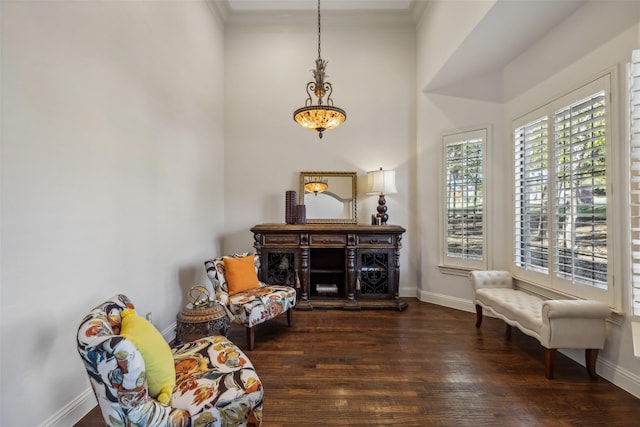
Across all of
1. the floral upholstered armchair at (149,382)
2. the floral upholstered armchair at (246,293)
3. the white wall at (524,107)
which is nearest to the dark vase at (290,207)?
the floral upholstered armchair at (246,293)

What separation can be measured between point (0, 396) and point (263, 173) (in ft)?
11.6

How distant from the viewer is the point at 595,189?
2375 mm

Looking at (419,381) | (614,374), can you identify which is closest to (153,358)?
(419,381)

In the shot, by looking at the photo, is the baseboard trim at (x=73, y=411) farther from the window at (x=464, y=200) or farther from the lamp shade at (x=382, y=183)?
the window at (x=464, y=200)

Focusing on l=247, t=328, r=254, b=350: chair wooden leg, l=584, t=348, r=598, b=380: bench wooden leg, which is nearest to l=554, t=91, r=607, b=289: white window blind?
l=584, t=348, r=598, b=380: bench wooden leg

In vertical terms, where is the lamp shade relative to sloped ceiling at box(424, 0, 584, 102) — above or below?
below

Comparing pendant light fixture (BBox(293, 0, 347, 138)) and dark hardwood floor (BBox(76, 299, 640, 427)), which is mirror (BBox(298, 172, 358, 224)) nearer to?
pendant light fixture (BBox(293, 0, 347, 138))

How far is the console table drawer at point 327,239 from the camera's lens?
154 inches

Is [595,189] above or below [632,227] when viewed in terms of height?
above

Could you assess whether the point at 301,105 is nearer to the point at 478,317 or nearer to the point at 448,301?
the point at 448,301

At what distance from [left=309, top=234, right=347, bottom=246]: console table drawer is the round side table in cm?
180

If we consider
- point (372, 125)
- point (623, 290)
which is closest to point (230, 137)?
point (372, 125)

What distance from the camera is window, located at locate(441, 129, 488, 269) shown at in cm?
374

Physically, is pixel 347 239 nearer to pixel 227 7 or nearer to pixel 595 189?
pixel 595 189
